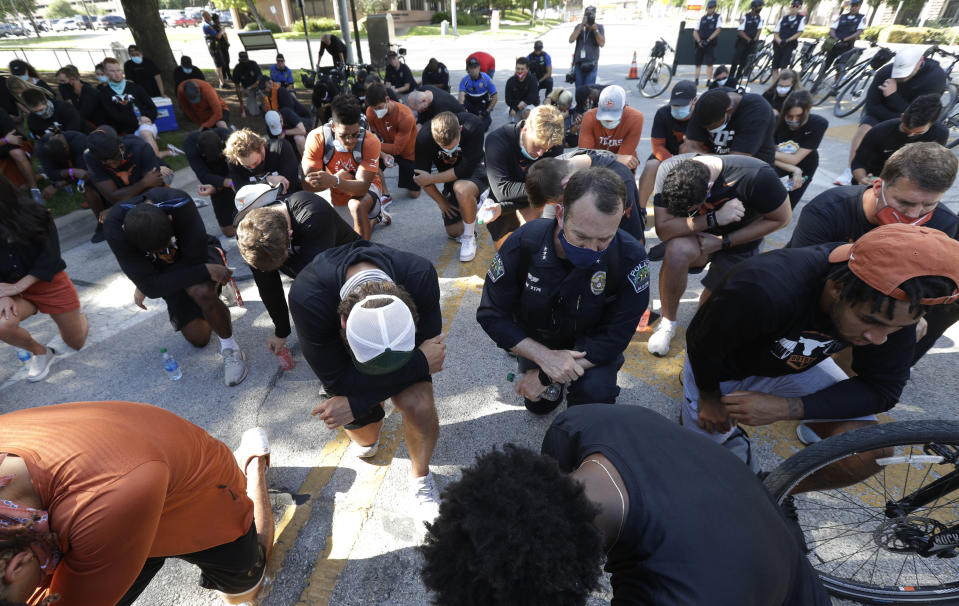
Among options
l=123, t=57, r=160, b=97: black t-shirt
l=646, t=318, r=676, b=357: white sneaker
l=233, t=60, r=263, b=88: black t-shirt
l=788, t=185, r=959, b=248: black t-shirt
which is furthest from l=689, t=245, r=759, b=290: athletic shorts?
l=123, t=57, r=160, b=97: black t-shirt

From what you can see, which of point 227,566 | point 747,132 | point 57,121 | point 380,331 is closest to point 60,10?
point 57,121

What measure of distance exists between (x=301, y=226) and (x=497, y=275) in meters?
1.47

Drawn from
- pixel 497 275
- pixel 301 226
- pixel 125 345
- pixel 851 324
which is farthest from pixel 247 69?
pixel 851 324

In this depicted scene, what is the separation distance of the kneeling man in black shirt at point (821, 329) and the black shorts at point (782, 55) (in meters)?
11.9

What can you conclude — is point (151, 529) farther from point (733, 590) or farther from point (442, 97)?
point (442, 97)

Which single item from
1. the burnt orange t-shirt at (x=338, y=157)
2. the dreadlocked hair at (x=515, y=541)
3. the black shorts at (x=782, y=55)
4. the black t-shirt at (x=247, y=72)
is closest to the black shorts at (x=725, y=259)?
the dreadlocked hair at (x=515, y=541)

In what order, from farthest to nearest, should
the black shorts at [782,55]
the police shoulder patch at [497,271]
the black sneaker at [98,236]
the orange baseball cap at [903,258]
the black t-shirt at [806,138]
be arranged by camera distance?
1. the black shorts at [782,55]
2. the black sneaker at [98,236]
3. the black t-shirt at [806,138]
4. the police shoulder patch at [497,271]
5. the orange baseball cap at [903,258]

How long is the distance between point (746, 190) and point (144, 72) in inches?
439

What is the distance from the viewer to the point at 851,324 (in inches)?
72.4

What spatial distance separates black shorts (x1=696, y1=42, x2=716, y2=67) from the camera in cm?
1202

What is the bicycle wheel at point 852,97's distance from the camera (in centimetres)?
930

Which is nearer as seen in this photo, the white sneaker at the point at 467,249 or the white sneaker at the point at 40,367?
the white sneaker at the point at 40,367

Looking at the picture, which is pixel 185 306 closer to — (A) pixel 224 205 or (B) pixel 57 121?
(A) pixel 224 205

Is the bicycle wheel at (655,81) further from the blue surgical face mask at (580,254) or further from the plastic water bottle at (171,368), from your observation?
the plastic water bottle at (171,368)
